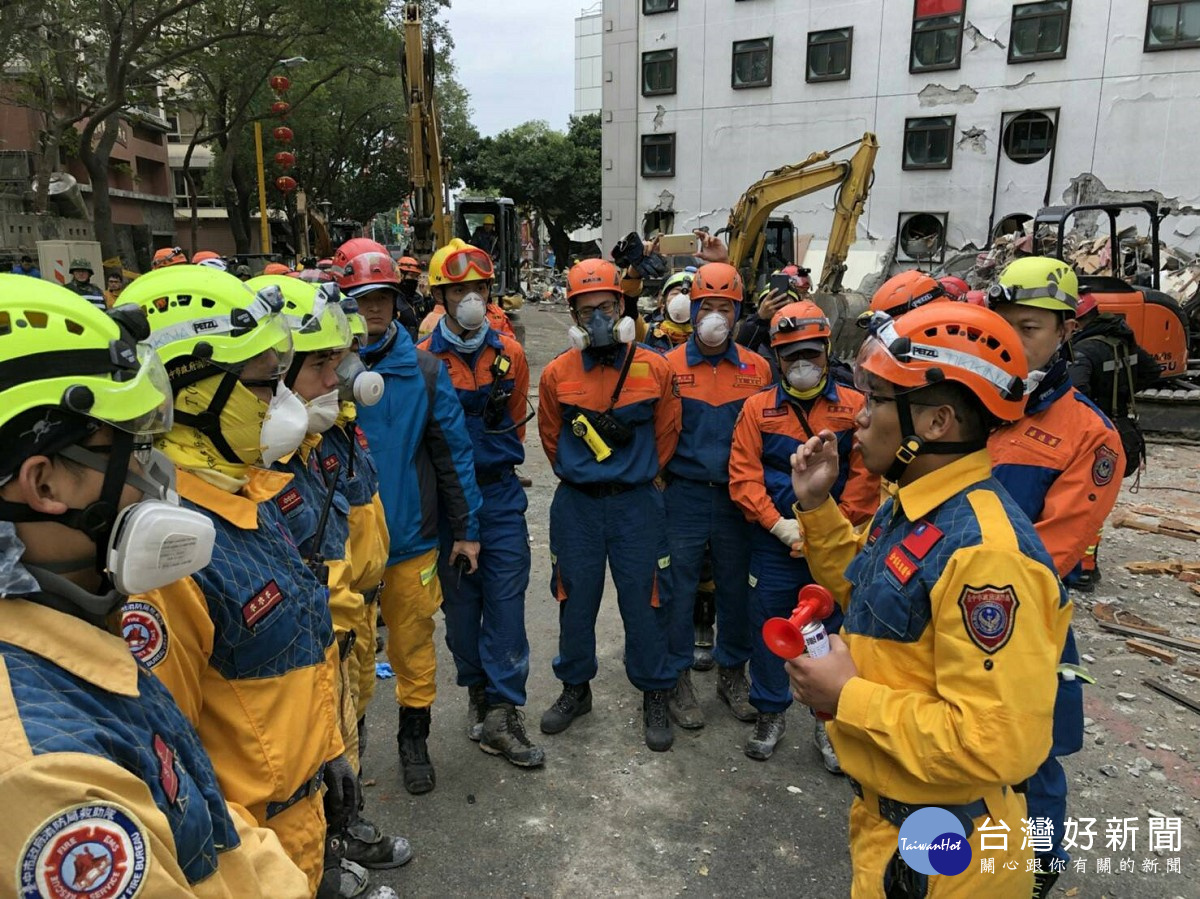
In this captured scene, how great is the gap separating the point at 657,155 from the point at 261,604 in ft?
94.3

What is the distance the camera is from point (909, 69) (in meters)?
23.5

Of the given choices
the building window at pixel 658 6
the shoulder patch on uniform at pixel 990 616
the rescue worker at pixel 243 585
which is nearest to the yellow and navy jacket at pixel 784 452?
the shoulder patch on uniform at pixel 990 616

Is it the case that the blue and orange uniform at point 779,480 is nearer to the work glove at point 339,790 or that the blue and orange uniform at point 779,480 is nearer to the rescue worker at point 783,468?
the rescue worker at point 783,468

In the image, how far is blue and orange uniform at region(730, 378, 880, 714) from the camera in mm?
3924

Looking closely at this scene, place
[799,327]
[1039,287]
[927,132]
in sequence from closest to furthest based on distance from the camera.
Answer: [1039,287]
[799,327]
[927,132]

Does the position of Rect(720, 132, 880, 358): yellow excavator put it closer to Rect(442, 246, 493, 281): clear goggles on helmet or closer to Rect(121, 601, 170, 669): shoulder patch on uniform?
Rect(442, 246, 493, 281): clear goggles on helmet

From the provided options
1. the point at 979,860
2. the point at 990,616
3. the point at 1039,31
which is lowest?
the point at 979,860

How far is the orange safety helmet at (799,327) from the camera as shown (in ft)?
12.7

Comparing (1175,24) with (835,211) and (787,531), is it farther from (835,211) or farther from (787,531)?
(787,531)

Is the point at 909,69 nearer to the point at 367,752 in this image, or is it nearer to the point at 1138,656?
the point at 1138,656

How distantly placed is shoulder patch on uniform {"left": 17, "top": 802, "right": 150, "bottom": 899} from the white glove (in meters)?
3.16

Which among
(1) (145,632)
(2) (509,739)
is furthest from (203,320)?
(2) (509,739)

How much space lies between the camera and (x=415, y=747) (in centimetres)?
376

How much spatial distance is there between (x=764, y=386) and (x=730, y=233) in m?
10.4
